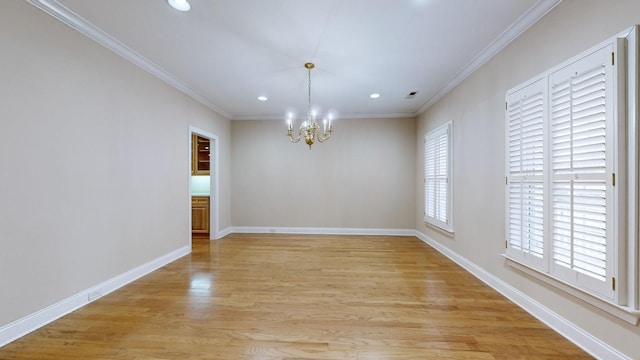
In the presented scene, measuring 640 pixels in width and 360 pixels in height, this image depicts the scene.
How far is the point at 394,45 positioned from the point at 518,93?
1363mm

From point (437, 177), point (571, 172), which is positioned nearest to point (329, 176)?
point (437, 177)

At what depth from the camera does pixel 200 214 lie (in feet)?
19.5

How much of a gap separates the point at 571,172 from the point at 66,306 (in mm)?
4472

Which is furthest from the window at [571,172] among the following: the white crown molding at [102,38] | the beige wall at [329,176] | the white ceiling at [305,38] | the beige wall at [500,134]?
the white crown molding at [102,38]

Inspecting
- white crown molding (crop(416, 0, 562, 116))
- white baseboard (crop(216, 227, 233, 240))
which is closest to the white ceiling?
white crown molding (crop(416, 0, 562, 116))

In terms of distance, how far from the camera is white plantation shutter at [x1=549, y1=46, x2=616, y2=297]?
1.78 m

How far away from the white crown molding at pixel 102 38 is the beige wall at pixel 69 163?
0.20ft

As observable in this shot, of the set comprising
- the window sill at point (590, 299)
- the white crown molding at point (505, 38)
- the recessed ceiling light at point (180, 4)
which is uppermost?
the recessed ceiling light at point (180, 4)

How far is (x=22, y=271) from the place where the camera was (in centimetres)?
213

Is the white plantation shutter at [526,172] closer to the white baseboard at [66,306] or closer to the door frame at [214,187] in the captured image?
the white baseboard at [66,306]

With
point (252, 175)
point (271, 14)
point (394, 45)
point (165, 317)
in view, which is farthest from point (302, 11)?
point (252, 175)

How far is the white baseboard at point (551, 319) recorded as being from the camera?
6.09 ft

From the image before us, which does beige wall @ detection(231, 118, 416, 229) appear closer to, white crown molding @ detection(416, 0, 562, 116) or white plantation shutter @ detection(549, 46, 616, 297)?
white crown molding @ detection(416, 0, 562, 116)

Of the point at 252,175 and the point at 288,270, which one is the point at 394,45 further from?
the point at 252,175
